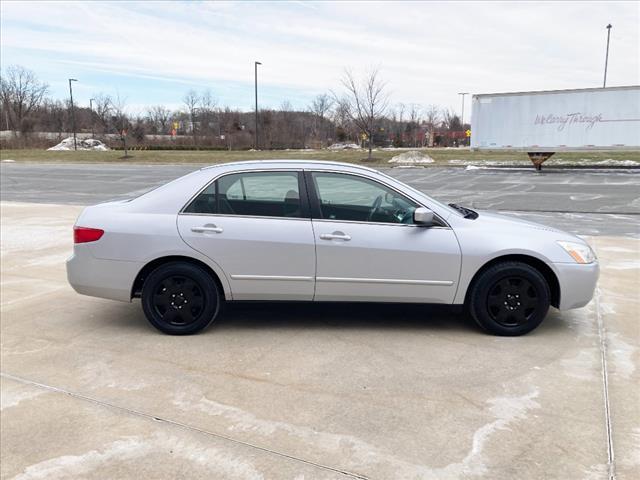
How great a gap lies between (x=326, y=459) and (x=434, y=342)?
Answer: 1.88m

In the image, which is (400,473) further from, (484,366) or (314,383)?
(484,366)

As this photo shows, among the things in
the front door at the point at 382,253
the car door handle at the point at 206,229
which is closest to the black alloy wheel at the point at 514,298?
the front door at the point at 382,253

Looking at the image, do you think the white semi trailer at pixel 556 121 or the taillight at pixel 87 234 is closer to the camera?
the taillight at pixel 87 234

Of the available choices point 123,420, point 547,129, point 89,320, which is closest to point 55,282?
point 89,320

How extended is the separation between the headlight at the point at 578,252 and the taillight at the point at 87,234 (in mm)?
3902

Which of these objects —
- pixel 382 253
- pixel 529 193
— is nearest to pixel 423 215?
pixel 382 253

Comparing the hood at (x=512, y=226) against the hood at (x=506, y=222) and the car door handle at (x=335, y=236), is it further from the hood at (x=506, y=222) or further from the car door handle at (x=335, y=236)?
the car door handle at (x=335, y=236)

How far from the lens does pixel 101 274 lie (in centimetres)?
471

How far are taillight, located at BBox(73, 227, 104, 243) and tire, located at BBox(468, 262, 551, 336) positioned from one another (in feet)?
10.5

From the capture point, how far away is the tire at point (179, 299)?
15.2 feet

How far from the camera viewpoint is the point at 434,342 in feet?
14.7

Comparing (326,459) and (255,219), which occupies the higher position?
(255,219)

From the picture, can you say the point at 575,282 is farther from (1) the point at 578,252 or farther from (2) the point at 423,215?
(2) the point at 423,215

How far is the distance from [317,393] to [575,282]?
7.98 ft
